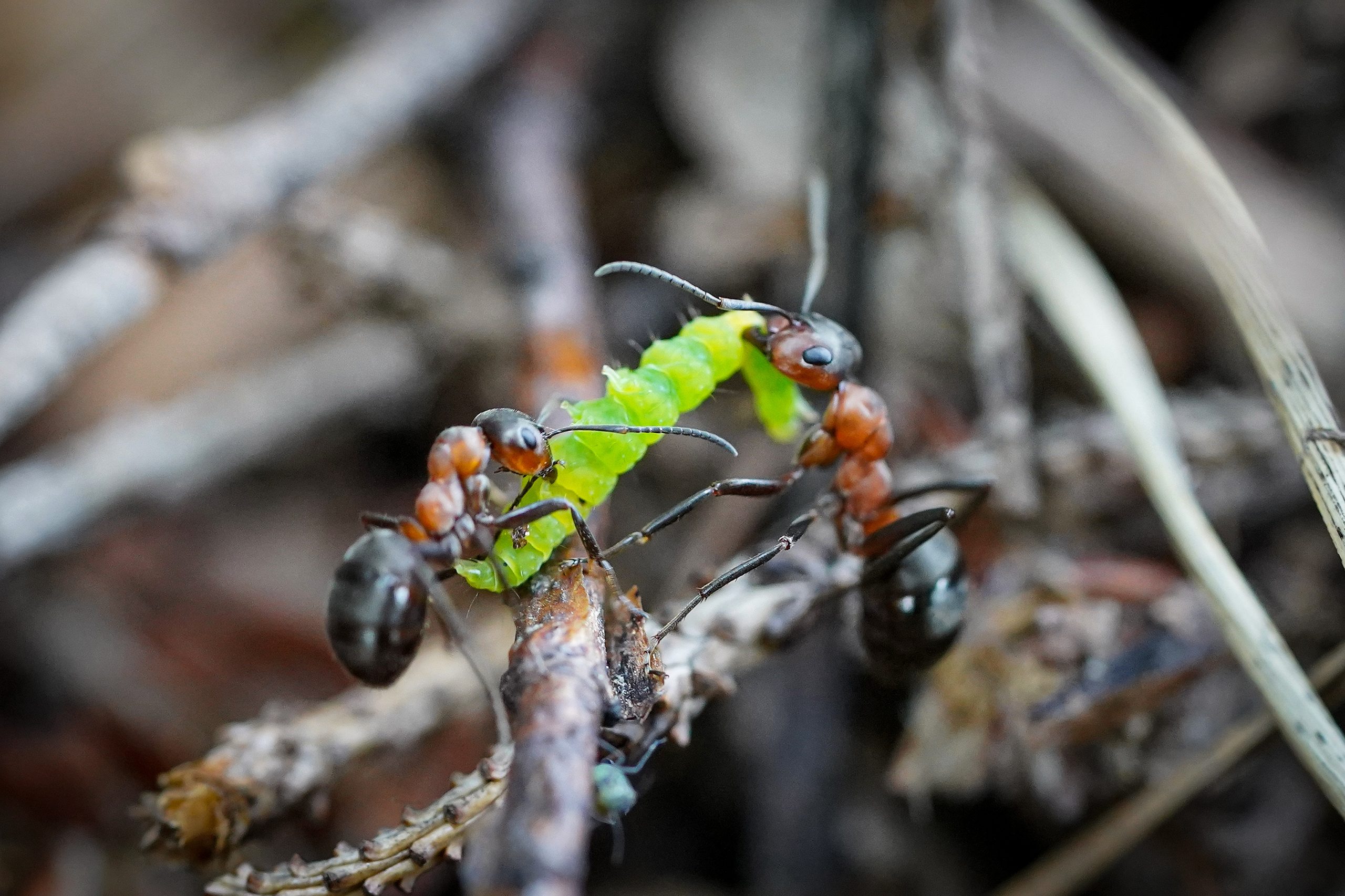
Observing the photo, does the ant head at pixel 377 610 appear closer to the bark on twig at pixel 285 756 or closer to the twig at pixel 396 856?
the bark on twig at pixel 285 756

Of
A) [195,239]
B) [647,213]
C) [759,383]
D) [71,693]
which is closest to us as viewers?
[759,383]

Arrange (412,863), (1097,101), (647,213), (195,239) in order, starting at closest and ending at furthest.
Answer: (412,863)
(195,239)
(1097,101)
(647,213)

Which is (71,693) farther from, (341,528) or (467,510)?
(467,510)

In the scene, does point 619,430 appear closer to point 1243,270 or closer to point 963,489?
point 963,489

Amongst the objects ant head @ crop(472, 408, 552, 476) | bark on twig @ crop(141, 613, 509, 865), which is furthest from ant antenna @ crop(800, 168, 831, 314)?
bark on twig @ crop(141, 613, 509, 865)

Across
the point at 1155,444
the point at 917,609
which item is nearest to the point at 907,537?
the point at 917,609

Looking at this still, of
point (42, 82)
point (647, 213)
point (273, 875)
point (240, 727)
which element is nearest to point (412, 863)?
point (273, 875)
